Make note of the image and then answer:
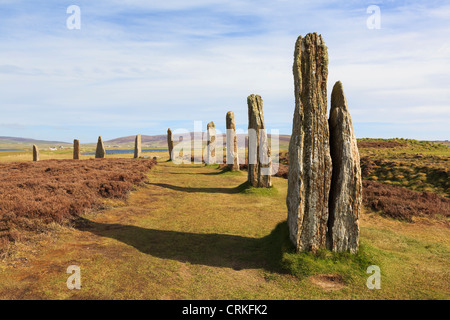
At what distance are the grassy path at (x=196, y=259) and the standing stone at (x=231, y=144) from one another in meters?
12.0

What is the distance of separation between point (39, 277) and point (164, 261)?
9.74 ft

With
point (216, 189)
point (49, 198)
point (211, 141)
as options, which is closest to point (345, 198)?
point (49, 198)

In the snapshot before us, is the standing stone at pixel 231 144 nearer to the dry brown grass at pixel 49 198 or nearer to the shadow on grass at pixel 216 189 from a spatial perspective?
the shadow on grass at pixel 216 189

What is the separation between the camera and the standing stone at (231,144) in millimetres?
24638

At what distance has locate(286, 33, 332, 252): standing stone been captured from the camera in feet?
25.3

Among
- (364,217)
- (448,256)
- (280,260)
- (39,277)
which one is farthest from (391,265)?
(39,277)

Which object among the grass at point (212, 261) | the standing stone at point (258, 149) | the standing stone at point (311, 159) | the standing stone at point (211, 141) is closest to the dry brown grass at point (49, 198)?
the grass at point (212, 261)

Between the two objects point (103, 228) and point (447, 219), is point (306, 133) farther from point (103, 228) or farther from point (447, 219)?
point (447, 219)

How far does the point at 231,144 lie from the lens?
2461 cm

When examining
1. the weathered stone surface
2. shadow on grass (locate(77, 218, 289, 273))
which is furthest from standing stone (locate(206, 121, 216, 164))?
the weathered stone surface

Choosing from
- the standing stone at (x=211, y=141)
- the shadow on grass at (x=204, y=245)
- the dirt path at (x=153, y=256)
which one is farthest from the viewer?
the standing stone at (x=211, y=141)

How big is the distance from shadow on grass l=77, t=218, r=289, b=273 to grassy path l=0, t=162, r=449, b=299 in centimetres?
3

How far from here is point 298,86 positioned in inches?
323
